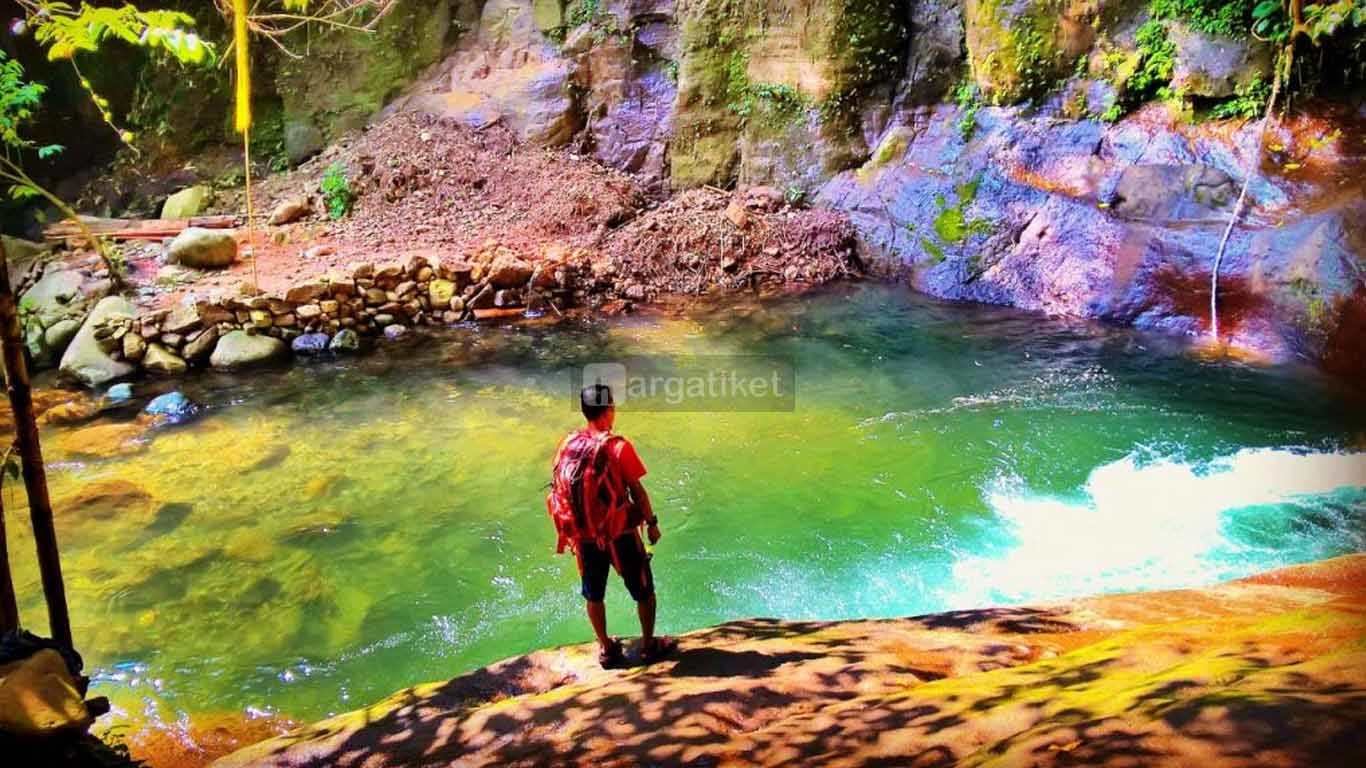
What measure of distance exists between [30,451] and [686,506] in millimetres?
4027

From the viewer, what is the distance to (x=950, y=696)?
115 inches

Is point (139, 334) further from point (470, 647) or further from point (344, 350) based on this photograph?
point (470, 647)

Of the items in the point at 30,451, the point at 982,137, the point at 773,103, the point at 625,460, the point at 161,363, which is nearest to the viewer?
the point at 30,451

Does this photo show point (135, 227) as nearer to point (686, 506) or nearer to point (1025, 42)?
point (686, 506)

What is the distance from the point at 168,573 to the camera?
566 cm

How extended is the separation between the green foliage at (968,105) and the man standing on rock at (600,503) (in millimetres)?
9964

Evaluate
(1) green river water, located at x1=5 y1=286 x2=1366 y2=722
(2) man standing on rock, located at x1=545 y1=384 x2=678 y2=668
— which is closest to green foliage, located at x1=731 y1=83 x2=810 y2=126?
(1) green river water, located at x1=5 y1=286 x2=1366 y2=722

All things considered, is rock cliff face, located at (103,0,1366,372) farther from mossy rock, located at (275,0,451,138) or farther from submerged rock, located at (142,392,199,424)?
submerged rock, located at (142,392,199,424)

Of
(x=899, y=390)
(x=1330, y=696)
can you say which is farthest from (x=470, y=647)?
(x=899, y=390)

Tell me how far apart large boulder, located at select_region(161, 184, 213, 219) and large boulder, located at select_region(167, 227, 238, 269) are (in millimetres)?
2638

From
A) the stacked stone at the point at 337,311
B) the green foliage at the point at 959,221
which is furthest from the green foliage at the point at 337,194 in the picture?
the green foliage at the point at 959,221

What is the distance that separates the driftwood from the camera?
38.5 feet

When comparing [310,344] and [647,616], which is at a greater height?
[310,344]

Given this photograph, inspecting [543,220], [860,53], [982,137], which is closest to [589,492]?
[543,220]
